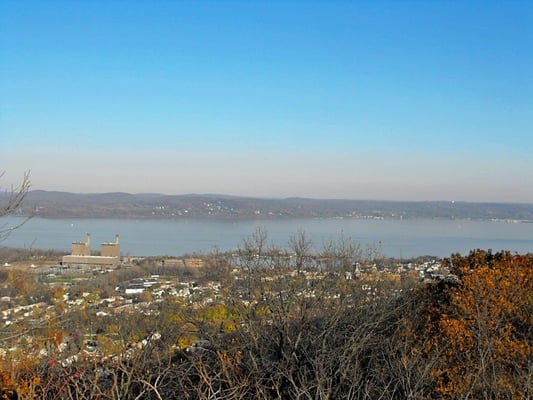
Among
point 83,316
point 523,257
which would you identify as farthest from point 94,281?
point 523,257

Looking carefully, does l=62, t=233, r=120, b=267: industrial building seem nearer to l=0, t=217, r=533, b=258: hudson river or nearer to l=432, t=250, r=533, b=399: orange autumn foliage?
l=0, t=217, r=533, b=258: hudson river

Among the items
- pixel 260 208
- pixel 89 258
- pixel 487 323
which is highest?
pixel 260 208

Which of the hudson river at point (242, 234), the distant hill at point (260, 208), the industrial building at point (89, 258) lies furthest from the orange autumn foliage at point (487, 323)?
the distant hill at point (260, 208)

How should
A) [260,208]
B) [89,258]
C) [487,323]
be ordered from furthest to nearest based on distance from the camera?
[260,208] → [89,258] → [487,323]

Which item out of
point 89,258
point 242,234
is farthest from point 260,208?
point 89,258

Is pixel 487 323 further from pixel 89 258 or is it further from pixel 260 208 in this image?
pixel 260 208
